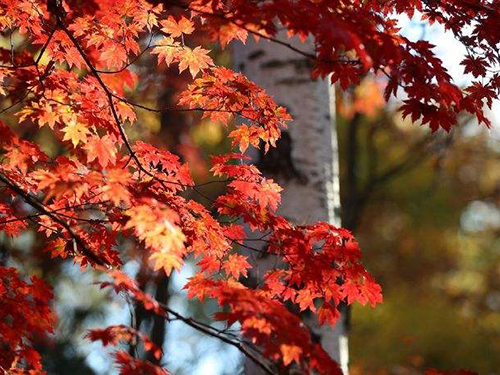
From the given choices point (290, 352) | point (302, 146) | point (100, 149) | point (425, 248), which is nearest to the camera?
point (290, 352)

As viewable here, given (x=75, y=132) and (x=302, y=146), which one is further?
(x=302, y=146)

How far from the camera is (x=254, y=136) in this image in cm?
327

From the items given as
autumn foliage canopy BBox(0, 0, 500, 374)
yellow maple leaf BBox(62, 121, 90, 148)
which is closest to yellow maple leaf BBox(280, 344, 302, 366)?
autumn foliage canopy BBox(0, 0, 500, 374)

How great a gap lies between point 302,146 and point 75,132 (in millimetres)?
1437

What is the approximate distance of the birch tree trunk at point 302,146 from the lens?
148 inches

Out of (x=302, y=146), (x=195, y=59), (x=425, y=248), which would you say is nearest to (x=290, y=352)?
(x=195, y=59)

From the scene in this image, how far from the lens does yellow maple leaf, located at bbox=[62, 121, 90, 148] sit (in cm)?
285

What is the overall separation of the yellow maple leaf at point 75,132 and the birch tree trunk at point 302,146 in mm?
1247

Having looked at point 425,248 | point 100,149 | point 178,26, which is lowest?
point 100,149

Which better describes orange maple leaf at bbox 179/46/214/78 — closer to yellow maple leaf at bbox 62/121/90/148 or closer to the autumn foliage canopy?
the autumn foliage canopy

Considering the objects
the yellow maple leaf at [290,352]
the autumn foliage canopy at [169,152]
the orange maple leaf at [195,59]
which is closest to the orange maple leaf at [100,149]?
the autumn foliage canopy at [169,152]

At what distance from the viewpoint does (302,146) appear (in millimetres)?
3900

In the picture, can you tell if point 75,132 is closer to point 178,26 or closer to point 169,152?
point 169,152

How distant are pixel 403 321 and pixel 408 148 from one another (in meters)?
3.49
